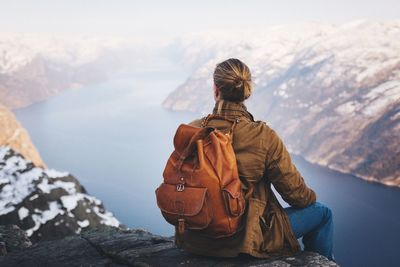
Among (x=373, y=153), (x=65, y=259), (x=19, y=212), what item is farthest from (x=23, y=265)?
(x=373, y=153)

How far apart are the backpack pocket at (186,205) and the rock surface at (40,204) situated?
18.0 m

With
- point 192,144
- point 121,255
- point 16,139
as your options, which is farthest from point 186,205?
point 16,139

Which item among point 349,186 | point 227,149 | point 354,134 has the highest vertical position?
point 227,149

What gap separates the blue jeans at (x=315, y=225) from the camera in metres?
5.09

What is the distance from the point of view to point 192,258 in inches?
222

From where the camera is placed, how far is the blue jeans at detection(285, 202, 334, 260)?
16.7ft

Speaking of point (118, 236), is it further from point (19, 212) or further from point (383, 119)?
point (383, 119)

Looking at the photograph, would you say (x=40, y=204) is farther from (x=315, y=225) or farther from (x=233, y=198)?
(x=233, y=198)

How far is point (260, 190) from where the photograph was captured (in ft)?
15.9

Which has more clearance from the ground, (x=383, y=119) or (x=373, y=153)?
(x=383, y=119)

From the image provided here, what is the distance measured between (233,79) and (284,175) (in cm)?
127

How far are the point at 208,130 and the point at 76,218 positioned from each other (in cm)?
2534

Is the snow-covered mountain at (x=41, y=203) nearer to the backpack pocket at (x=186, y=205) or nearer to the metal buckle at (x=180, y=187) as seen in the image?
the backpack pocket at (x=186, y=205)

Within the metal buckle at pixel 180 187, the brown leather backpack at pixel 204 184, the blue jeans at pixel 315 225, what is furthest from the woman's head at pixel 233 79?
the blue jeans at pixel 315 225
